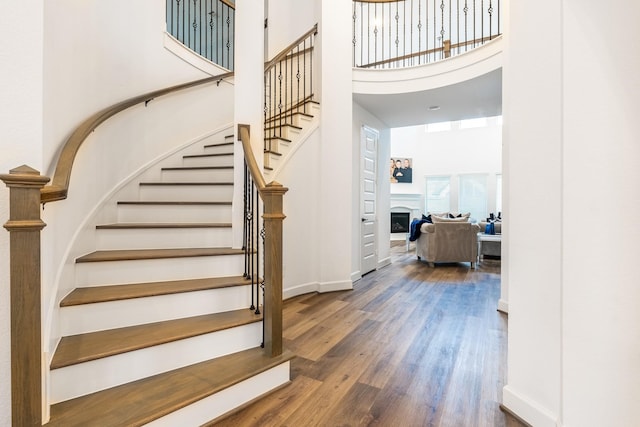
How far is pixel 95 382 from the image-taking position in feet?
4.70

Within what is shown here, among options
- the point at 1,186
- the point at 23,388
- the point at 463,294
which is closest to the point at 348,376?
the point at 23,388

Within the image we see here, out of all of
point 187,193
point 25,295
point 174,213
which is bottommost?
point 25,295

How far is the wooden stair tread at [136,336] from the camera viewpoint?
4.68 ft

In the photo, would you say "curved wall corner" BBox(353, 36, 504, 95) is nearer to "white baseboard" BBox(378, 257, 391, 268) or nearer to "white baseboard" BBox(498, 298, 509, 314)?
"white baseboard" BBox(498, 298, 509, 314)

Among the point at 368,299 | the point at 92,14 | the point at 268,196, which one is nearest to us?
the point at 268,196

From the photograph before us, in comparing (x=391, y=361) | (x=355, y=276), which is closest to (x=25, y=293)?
(x=391, y=361)

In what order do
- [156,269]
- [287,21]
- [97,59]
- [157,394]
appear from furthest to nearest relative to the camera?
[287,21] < [97,59] < [156,269] < [157,394]

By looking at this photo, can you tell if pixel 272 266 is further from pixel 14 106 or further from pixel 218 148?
pixel 218 148

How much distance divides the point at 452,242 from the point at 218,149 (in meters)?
4.22

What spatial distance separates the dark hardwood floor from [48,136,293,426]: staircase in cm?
21

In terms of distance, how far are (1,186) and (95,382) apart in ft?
3.19

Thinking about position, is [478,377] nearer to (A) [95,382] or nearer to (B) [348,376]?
(B) [348,376]

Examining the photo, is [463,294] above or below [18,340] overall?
below

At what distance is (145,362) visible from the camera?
5.14ft
